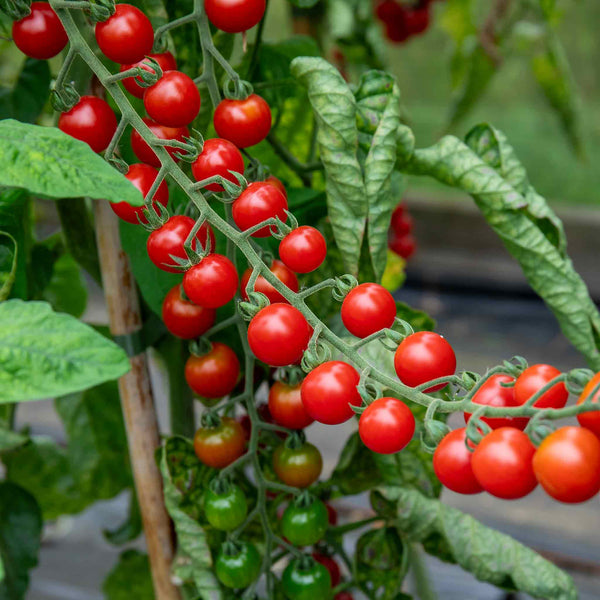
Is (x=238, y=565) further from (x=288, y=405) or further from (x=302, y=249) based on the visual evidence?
(x=302, y=249)

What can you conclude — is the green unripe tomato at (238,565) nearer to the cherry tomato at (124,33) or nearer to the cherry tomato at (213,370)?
the cherry tomato at (213,370)

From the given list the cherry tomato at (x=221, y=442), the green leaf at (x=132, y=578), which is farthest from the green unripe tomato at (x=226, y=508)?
the green leaf at (x=132, y=578)

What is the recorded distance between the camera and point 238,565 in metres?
0.42

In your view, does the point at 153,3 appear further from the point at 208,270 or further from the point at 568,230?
the point at 568,230

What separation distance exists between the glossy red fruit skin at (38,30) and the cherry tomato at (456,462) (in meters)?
0.26

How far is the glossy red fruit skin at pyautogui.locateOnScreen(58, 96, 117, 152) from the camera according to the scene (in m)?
0.33

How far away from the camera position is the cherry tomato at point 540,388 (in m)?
0.23

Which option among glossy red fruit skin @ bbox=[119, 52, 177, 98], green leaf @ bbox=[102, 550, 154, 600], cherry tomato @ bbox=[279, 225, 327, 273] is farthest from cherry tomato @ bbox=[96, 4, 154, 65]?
green leaf @ bbox=[102, 550, 154, 600]

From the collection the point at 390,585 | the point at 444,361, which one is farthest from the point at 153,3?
the point at 390,585

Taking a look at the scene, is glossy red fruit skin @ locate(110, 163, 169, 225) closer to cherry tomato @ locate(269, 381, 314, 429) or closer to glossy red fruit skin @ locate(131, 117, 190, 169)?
glossy red fruit skin @ locate(131, 117, 190, 169)

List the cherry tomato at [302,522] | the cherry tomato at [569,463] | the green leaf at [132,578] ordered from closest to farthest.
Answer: the cherry tomato at [569,463] < the cherry tomato at [302,522] < the green leaf at [132,578]

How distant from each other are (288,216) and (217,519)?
0.19m

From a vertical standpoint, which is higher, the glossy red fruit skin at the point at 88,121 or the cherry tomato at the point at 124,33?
the cherry tomato at the point at 124,33

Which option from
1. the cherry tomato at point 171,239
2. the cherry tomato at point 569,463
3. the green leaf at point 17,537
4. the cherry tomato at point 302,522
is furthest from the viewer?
the green leaf at point 17,537
